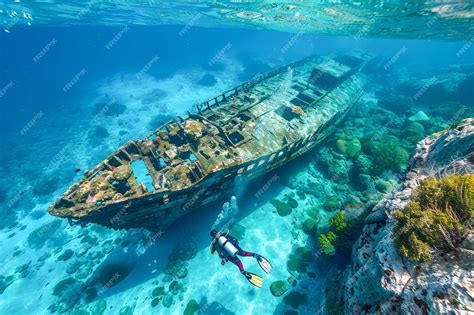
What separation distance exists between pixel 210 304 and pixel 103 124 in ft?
95.3

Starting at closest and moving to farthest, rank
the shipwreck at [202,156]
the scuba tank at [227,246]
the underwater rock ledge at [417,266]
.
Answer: the underwater rock ledge at [417,266], the scuba tank at [227,246], the shipwreck at [202,156]

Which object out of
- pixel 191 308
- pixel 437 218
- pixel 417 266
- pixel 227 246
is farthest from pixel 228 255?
pixel 437 218

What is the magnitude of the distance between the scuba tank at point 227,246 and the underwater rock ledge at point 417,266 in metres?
4.42

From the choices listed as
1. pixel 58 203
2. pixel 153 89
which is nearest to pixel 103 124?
pixel 153 89

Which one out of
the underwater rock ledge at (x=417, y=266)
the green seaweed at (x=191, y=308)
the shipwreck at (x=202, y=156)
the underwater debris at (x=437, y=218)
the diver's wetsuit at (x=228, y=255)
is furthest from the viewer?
the green seaweed at (x=191, y=308)

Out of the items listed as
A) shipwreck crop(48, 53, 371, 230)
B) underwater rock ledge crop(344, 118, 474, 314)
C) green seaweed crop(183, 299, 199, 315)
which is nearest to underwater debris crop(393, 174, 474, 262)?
underwater rock ledge crop(344, 118, 474, 314)

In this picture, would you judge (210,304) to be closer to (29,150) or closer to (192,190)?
(192,190)

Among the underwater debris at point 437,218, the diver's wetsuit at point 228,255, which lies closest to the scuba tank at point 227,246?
the diver's wetsuit at point 228,255

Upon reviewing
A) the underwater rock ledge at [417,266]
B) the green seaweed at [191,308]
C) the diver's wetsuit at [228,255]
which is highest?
the underwater rock ledge at [417,266]

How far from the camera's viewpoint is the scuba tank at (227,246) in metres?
9.49

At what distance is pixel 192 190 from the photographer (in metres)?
12.1

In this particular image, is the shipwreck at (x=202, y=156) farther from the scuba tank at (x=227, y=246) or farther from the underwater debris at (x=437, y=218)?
the underwater debris at (x=437, y=218)

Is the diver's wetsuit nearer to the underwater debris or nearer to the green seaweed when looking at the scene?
the green seaweed

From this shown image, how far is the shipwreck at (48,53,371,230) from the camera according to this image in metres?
11.0
